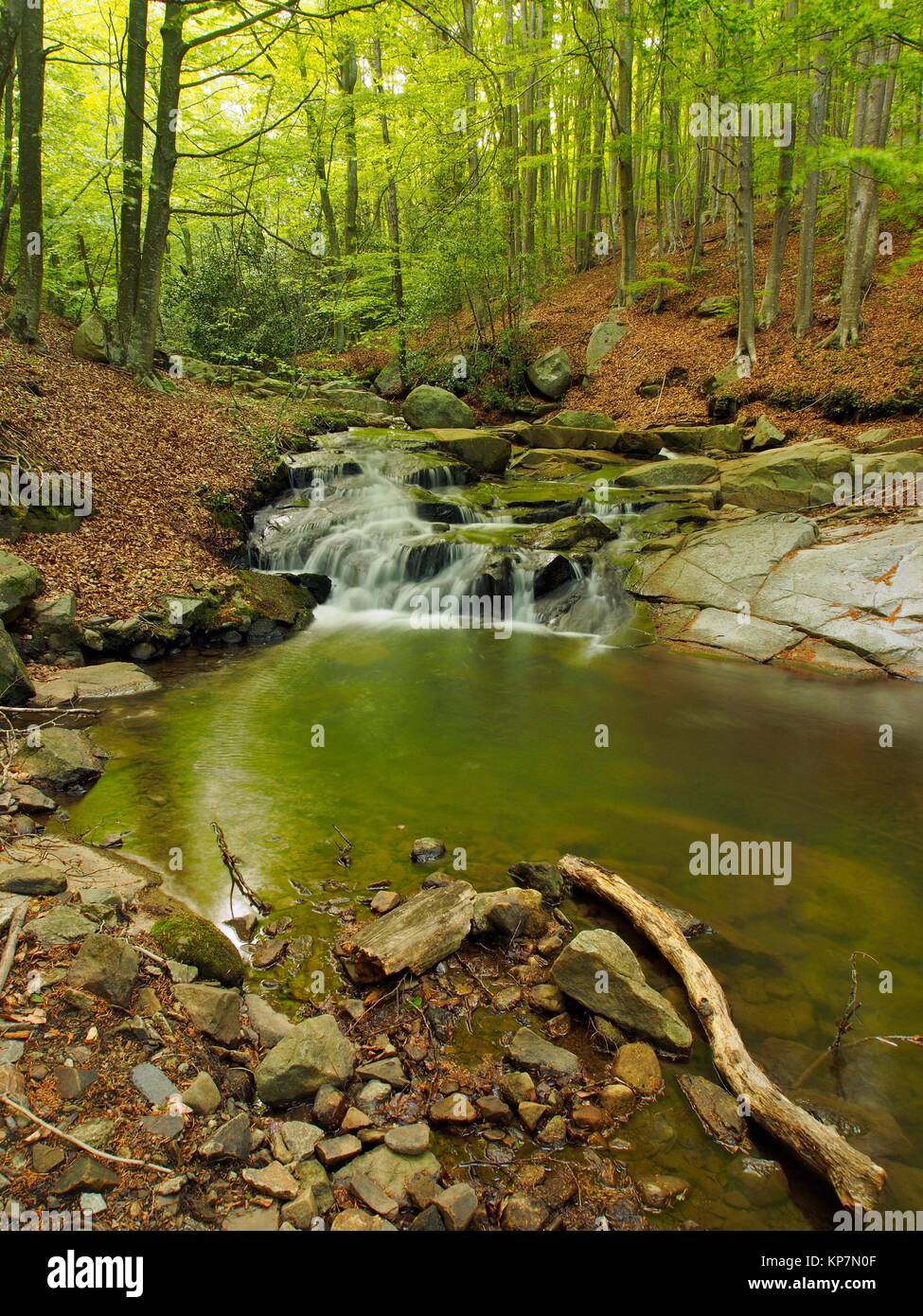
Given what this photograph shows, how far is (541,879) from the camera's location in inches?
171

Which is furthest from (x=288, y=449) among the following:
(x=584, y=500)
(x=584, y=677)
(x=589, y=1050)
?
(x=589, y=1050)

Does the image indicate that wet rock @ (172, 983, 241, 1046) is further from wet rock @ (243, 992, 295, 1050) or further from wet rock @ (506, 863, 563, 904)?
wet rock @ (506, 863, 563, 904)

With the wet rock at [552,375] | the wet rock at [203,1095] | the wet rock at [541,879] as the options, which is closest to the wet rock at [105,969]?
the wet rock at [203,1095]

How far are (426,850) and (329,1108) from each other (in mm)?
2201

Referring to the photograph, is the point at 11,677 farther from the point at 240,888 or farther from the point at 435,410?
the point at 435,410

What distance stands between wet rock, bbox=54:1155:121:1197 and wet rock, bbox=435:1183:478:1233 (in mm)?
1055

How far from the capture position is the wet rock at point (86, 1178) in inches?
77.1

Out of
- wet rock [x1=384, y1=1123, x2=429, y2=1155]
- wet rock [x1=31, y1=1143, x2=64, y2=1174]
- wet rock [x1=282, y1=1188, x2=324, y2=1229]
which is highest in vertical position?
wet rock [x1=31, y1=1143, x2=64, y2=1174]

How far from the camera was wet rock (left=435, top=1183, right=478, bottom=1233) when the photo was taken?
2268 millimetres

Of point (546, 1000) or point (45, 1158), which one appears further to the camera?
point (546, 1000)

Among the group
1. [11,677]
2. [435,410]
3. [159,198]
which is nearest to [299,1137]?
[11,677]

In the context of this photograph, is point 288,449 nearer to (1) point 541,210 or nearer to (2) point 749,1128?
(2) point 749,1128

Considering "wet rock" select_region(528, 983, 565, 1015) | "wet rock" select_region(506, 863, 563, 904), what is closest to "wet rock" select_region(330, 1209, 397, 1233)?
"wet rock" select_region(528, 983, 565, 1015)

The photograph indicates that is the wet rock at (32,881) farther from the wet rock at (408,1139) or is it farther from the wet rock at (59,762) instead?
the wet rock at (408,1139)
